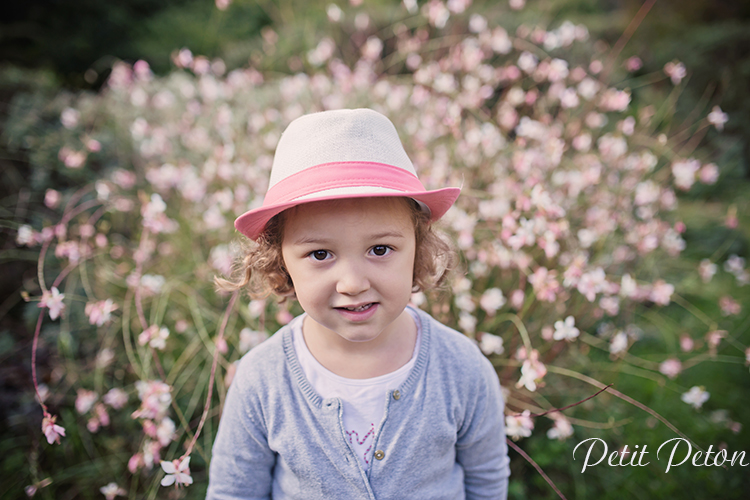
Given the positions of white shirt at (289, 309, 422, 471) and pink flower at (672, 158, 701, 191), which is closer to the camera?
white shirt at (289, 309, 422, 471)

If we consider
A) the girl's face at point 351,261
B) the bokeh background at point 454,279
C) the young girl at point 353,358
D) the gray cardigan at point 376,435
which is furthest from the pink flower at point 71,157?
the girl's face at point 351,261

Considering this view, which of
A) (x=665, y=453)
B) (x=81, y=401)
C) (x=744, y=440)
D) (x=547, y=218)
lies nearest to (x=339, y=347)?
(x=547, y=218)

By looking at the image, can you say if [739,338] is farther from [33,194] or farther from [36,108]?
[36,108]

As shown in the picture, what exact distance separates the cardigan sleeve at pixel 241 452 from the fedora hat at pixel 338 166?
0.48m

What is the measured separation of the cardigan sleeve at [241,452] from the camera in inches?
46.3

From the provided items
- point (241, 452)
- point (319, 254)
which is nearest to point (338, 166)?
point (319, 254)

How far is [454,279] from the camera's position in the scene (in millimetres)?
1876

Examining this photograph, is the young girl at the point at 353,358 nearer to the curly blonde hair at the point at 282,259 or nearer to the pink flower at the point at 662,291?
the curly blonde hair at the point at 282,259

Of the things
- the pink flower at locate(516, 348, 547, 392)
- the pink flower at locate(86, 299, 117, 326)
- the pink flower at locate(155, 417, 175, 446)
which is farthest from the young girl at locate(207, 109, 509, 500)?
the pink flower at locate(86, 299, 117, 326)

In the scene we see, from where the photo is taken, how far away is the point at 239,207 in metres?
2.51

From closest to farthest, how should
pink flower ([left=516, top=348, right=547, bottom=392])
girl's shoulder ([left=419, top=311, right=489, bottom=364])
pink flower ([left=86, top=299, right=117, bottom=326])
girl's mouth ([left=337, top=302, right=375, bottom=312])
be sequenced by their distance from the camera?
girl's mouth ([left=337, top=302, right=375, bottom=312]), girl's shoulder ([left=419, top=311, right=489, bottom=364]), pink flower ([left=516, top=348, right=547, bottom=392]), pink flower ([left=86, top=299, right=117, bottom=326])

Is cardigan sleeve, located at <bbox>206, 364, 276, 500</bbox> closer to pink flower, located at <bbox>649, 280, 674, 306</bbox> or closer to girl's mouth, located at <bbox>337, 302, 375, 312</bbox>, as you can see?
girl's mouth, located at <bbox>337, 302, 375, 312</bbox>

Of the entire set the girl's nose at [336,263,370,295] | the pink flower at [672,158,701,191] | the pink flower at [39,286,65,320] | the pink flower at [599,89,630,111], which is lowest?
the pink flower at [39,286,65,320]

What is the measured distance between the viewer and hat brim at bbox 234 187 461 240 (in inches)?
36.2
